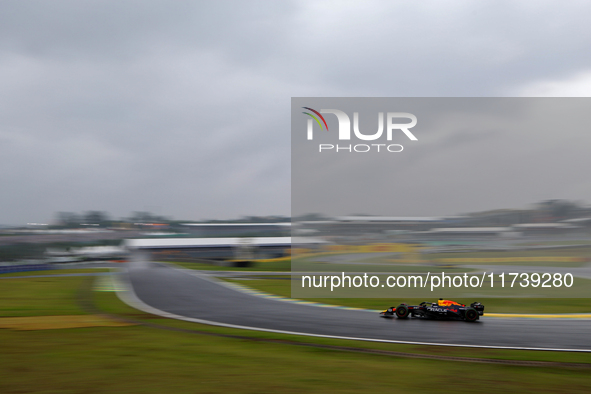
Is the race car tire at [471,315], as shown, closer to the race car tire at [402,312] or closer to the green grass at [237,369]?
the race car tire at [402,312]

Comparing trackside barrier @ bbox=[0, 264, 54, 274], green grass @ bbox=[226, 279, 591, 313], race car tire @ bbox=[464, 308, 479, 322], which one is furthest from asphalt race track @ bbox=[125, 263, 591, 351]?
trackside barrier @ bbox=[0, 264, 54, 274]

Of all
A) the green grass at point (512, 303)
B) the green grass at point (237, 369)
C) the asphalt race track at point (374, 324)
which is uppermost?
the green grass at point (237, 369)

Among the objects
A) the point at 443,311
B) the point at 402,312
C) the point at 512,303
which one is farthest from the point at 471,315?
the point at 512,303

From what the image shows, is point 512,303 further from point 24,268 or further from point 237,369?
point 24,268

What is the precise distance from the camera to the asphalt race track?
963 centimetres

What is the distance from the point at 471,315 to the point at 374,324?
9.55ft

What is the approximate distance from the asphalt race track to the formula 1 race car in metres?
0.23

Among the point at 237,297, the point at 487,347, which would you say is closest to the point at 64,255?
the point at 237,297

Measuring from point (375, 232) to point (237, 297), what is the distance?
20.8 feet

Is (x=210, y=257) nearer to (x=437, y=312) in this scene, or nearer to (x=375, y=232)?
(x=375, y=232)

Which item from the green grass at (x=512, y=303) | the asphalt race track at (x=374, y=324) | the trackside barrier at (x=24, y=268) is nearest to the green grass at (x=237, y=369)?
the asphalt race track at (x=374, y=324)

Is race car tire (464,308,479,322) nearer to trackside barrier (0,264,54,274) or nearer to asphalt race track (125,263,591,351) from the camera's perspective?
asphalt race track (125,263,591,351)

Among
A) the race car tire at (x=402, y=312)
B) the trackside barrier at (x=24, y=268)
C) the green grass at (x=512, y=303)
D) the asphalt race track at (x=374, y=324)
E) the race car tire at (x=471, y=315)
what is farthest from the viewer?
the trackside barrier at (x=24, y=268)

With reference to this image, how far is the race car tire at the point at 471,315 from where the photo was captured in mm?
11906
